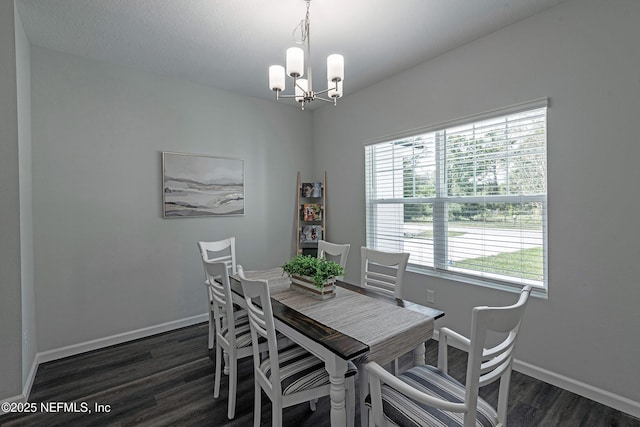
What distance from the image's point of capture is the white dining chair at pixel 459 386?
40.7 inches

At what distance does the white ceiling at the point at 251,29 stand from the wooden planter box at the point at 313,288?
1.86 meters

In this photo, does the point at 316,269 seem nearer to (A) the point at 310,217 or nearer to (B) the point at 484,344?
(B) the point at 484,344

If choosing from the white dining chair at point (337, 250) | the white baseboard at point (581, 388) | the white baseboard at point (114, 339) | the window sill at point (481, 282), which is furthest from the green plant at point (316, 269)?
the white baseboard at point (114, 339)

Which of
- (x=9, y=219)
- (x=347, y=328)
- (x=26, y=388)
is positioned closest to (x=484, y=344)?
(x=347, y=328)

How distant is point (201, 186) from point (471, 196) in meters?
2.76

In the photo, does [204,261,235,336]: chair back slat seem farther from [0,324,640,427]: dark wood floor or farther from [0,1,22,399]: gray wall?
[0,1,22,399]: gray wall

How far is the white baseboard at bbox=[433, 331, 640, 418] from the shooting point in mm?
1891

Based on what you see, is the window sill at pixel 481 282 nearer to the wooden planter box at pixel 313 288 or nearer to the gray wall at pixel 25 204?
the wooden planter box at pixel 313 288

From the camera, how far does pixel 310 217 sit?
4.11m

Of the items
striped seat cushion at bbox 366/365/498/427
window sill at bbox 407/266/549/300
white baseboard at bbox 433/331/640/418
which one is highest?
window sill at bbox 407/266/549/300

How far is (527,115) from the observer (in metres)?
2.34

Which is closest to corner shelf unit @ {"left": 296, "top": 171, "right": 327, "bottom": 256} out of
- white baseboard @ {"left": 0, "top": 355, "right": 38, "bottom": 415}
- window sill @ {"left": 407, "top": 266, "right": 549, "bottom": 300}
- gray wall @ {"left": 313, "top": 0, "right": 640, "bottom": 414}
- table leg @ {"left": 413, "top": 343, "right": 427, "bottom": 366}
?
window sill @ {"left": 407, "top": 266, "right": 549, "bottom": 300}

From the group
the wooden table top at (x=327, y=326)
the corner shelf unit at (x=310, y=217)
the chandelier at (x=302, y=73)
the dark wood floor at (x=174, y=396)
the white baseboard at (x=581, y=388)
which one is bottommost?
the dark wood floor at (x=174, y=396)

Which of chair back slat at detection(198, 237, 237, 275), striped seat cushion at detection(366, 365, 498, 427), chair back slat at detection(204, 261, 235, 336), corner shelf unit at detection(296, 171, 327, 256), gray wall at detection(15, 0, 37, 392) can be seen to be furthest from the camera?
corner shelf unit at detection(296, 171, 327, 256)
